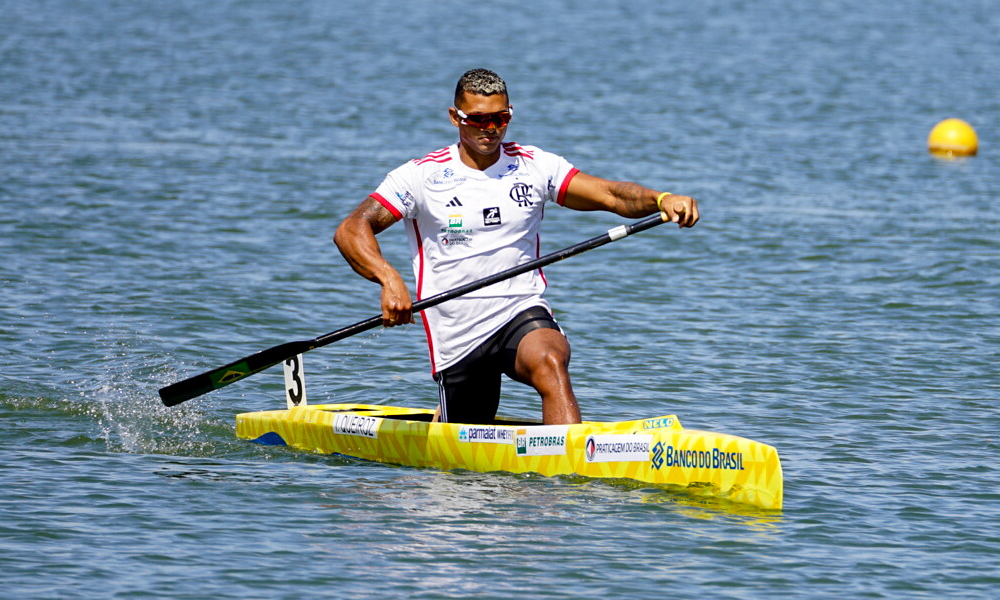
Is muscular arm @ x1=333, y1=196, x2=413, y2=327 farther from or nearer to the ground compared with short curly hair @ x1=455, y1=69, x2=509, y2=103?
nearer to the ground

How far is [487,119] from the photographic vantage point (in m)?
7.26

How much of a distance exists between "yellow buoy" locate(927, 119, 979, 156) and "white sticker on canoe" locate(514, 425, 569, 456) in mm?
16820

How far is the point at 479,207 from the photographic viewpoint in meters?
7.36

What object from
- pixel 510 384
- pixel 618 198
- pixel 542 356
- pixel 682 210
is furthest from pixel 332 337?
pixel 510 384

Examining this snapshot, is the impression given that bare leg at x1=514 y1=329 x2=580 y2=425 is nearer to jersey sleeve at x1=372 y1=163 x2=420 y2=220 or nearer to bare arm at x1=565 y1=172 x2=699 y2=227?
bare arm at x1=565 y1=172 x2=699 y2=227

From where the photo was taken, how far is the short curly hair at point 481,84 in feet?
23.8

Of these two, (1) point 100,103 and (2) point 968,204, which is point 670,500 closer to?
(2) point 968,204

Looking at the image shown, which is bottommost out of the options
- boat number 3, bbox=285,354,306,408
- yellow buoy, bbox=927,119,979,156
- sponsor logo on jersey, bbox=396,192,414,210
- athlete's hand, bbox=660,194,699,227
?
boat number 3, bbox=285,354,306,408

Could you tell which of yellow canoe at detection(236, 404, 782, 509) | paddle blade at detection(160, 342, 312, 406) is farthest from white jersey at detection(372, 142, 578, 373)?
paddle blade at detection(160, 342, 312, 406)

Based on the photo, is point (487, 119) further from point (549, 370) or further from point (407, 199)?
point (549, 370)

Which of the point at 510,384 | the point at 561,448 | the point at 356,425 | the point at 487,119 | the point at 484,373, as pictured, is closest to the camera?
the point at 487,119

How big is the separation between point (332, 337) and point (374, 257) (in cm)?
79

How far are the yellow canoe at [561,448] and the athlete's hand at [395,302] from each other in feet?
2.87

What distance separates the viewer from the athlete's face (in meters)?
7.25
